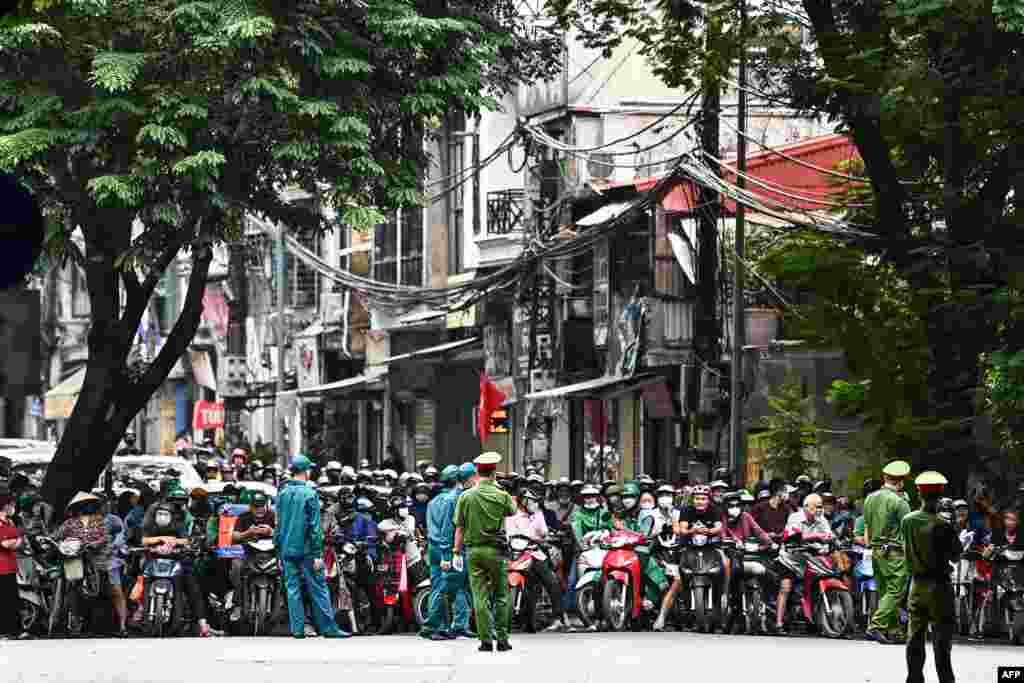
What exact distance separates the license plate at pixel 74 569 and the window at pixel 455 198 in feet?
82.8

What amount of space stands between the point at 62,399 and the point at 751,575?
162ft

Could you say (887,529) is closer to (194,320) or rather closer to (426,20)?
(426,20)

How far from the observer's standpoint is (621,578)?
27.5 m

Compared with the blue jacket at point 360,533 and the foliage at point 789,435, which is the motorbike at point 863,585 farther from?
the foliage at point 789,435

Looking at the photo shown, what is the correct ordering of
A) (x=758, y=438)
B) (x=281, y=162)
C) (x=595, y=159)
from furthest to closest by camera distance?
(x=595, y=159), (x=758, y=438), (x=281, y=162)

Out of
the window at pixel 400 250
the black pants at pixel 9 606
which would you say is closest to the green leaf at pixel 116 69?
the black pants at pixel 9 606

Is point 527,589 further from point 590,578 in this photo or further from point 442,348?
point 442,348

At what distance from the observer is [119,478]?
3372cm

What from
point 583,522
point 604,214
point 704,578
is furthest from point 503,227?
point 704,578

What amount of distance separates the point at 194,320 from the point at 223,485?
428cm

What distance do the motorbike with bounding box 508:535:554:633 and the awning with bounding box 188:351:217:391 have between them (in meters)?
42.1

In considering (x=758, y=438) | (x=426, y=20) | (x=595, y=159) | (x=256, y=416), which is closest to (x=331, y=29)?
(x=426, y=20)

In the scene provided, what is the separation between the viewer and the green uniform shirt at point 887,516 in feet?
77.9

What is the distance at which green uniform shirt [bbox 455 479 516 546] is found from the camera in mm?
23125
